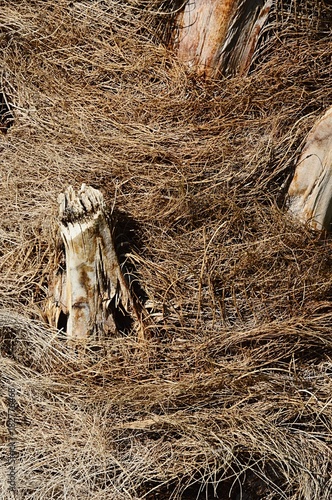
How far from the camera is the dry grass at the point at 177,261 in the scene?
3.56 meters

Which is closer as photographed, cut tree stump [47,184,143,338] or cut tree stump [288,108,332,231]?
cut tree stump [47,184,143,338]

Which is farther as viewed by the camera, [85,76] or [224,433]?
[85,76]

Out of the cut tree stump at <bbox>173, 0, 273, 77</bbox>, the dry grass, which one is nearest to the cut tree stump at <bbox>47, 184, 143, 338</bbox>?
the dry grass

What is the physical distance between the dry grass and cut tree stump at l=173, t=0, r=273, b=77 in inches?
2.4

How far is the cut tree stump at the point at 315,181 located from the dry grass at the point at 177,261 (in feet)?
0.19

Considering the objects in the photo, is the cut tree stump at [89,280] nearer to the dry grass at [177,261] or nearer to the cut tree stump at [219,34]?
the dry grass at [177,261]

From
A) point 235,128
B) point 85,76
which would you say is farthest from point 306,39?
point 85,76

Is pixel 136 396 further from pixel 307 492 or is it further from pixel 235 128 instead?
pixel 235 128

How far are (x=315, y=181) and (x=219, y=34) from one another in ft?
2.39

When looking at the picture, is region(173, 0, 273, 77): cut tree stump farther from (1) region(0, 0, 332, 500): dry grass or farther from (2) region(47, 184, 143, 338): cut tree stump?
(2) region(47, 184, 143, 338): cut tree stump

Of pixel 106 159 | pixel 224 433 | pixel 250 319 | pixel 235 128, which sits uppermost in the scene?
pixel 235 128

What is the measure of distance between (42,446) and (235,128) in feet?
5.03

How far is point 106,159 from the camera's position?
12.0ft

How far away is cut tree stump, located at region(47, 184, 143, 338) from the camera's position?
341cm
